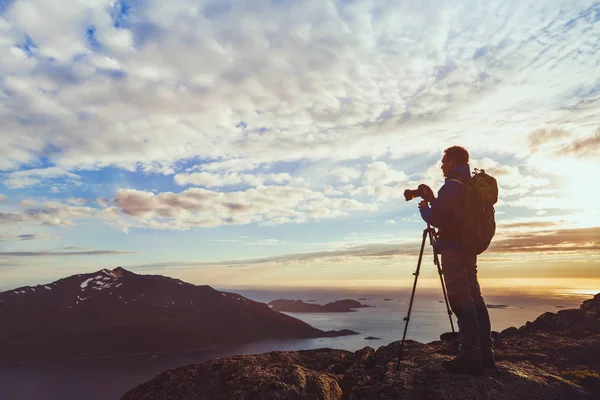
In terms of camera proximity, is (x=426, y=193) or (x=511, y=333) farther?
(x=511, y=333)

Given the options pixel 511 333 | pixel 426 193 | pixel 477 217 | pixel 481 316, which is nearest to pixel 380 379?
pixel 481 316

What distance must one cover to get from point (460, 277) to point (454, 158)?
98.7 inches

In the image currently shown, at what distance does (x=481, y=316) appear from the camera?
7199mm

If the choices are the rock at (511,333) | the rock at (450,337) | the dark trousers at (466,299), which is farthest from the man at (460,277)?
the rock at (511,333)

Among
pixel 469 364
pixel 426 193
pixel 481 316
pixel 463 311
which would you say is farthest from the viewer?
pixel 426 193

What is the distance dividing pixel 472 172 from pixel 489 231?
130cm

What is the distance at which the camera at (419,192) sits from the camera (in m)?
7.43

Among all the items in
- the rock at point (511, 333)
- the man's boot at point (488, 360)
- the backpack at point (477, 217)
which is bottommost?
the rock at point (511, 333)

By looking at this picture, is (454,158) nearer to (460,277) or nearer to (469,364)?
(460,277)

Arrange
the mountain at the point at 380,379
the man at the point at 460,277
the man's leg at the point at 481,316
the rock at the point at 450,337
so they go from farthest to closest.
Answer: the rock at the point at 450,337 < the man's leg at the point at 481,316 < the man at the point at 460,277 < the mountain at the point at 380,379

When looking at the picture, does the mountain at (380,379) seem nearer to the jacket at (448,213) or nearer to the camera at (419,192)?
the jacket at (448,213)

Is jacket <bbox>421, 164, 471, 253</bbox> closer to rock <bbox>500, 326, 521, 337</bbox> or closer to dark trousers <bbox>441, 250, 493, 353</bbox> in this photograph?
dark trousers <bbox>441, 250, 493, 353</bbox>

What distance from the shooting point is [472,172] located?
24.0 feet

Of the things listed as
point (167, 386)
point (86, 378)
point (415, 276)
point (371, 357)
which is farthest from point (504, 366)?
point (86, 378)
